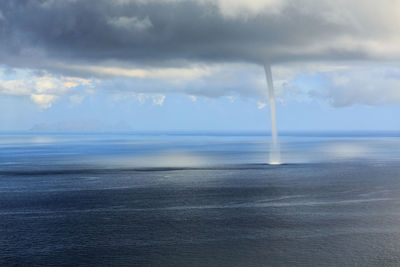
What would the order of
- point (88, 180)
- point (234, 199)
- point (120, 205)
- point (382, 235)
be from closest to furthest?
point (382, 235)
point (120, 205)
point (234, 199)
point (88, 180)

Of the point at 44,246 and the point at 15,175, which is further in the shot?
the point at 15,175

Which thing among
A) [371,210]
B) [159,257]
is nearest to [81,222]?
[159,257]

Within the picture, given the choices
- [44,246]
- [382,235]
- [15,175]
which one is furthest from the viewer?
[15,175]

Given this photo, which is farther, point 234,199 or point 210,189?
point 210,189

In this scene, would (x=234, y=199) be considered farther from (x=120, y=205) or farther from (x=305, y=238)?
(x=305, y=238)

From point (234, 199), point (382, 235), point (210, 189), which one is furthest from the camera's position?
point (210, 189)

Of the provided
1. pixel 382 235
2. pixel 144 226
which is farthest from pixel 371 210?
pixel 144 226

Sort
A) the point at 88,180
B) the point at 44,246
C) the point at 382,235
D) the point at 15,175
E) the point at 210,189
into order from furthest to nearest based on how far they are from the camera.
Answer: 1. the point at 15,175
2. the point at 88,180
3. the point at 210,189
4. the point at 382,235
5. the point at 44,246

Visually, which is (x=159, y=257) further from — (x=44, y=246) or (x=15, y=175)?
(x=15, y=175)

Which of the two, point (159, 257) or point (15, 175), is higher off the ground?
point (15, 175)
